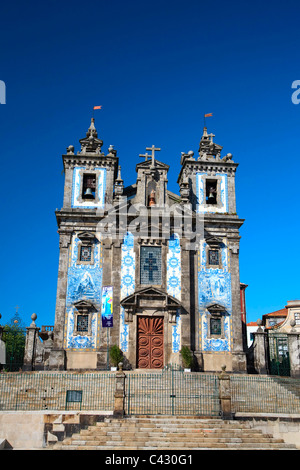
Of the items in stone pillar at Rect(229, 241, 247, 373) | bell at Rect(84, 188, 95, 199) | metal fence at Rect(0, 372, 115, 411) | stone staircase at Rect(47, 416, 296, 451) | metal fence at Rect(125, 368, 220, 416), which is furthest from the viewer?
bell at Rect(84, 188, 95, 199)

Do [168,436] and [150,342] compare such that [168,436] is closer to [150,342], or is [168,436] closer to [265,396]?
[265,396]

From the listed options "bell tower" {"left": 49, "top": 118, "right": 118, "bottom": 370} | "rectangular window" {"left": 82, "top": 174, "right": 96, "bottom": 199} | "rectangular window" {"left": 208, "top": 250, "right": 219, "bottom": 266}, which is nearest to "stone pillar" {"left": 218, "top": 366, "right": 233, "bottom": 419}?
"bell tower" {"left": 49, "top": 118, "right": 118, "bottom": 370}

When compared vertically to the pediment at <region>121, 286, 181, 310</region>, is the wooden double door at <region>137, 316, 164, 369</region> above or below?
below

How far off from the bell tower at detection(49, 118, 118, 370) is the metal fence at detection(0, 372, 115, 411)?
409 centimetres

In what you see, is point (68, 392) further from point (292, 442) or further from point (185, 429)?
point (292, 442)

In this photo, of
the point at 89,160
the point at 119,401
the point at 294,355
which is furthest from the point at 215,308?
the point at 89,160

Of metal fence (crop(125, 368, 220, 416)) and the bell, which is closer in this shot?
metal fence (crop(125, 368, 220, 416))

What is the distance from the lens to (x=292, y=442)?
670 inches

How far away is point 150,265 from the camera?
27422 mm

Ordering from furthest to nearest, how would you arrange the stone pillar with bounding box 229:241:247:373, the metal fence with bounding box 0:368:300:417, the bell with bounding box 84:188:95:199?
the bell with bounding box 84:188:95:199
the stone pillar with bounding box 229:241:247:373
the metal fence with bounding box 0:368:300:417

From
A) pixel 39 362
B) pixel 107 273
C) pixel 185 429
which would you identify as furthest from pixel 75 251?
pixel 185 429

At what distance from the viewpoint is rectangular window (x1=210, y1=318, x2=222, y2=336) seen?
26906mm

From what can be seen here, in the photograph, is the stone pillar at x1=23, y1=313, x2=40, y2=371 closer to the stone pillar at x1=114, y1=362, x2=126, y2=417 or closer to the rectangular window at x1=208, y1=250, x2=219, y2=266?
the stone pillar at x1=114, y1=362, x2=126, y2=417

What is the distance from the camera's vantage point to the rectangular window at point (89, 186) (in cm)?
2911
